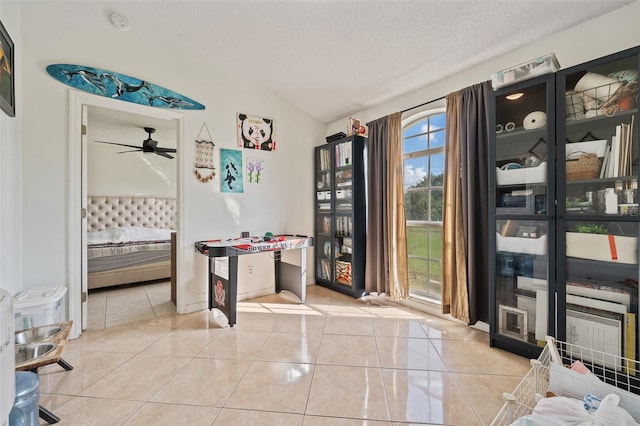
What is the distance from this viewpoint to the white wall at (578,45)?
1.75m

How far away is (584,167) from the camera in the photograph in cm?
178


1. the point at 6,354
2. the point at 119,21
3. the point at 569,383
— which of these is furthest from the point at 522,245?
the point at 119,21

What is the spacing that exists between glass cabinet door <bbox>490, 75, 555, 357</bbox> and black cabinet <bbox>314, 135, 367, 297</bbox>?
5.07 feet

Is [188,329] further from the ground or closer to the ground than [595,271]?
closer to the ground

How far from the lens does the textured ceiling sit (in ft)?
6.34

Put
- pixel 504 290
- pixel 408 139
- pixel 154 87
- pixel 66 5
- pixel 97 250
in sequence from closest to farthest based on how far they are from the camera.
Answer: pixel 504 290 → pixel 66 5 → pixel 154 87 → pixel 408 139 → pixel 97 250

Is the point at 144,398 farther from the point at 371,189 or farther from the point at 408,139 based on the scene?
the point at 408,139

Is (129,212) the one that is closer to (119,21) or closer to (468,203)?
(119,21)

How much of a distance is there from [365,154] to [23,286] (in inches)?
138

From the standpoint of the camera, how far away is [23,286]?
219cm

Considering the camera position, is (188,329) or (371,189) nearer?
(188,329)

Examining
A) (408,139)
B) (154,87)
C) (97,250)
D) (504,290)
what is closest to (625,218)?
(504,290)

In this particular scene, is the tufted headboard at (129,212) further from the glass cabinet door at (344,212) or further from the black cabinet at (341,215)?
the glass cabinet door at (344,212)

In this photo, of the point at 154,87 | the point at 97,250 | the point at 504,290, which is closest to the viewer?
the point at 504,290
